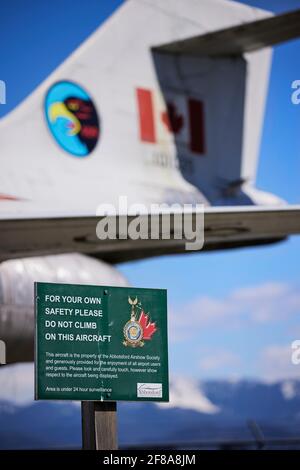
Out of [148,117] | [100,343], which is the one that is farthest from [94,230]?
[100,343]

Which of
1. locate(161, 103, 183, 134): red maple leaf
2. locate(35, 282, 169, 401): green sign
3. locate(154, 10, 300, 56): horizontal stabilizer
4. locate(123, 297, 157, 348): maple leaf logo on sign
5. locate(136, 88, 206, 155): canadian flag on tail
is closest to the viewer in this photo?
locate(35, 282, 169, 401): green sign

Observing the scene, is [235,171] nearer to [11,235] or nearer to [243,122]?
[243,122]

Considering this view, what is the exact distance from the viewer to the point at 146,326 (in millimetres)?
4973

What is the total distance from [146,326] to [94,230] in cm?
478

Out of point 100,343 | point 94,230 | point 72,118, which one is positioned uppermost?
point 72,118

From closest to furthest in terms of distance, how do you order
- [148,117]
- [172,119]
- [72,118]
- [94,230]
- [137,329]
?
1. [137,329]
2. [94,230]
3. [72,118]
4. [148,117]
5. [172,119]

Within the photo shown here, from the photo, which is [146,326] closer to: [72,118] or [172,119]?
[72,118]

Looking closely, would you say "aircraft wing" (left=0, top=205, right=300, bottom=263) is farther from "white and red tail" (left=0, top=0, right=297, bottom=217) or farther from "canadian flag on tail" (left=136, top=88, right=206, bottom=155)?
"canadian flag on tail" (left=136, top=88, right=206, bottom=155)

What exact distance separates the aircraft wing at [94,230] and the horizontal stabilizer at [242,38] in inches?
131

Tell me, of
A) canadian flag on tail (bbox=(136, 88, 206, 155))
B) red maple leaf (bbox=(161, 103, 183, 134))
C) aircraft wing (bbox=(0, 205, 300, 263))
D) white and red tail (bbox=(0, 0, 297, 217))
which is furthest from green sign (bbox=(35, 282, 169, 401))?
red maple leaf (bbox=(161, 103, 183, 134))

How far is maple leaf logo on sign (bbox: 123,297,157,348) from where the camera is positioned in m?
4.89

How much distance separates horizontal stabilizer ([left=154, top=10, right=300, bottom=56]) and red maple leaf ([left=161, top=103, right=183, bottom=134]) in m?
0.80

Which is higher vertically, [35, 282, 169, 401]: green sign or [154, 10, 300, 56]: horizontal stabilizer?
[154, 10, 300, 56]: horizontal stabilizer

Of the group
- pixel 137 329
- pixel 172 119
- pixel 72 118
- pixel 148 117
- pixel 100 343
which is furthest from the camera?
pixel 172 119
